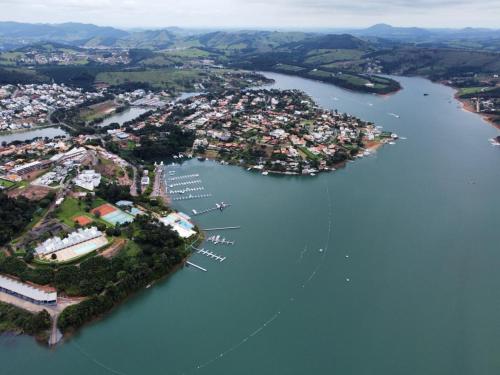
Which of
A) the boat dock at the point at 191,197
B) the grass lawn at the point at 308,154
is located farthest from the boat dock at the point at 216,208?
the grass lawn at the point at 308,154

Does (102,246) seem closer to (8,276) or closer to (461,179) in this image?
(8,276)

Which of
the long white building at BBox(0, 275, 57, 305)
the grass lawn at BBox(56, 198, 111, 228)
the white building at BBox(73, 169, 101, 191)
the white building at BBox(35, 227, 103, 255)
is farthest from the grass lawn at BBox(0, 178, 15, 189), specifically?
the long white building at BBox(0, 275, 57, 305)

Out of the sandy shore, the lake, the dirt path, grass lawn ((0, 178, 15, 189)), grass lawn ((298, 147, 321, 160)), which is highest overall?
the sandy shore

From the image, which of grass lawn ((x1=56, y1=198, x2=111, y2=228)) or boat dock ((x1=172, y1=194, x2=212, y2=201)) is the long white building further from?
boat dock ((x1=172, y1=194, x2=212, y2=201))

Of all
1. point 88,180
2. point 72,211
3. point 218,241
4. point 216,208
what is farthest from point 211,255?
point 88,180

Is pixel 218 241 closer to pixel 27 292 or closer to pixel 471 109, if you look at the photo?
pixel 27 292

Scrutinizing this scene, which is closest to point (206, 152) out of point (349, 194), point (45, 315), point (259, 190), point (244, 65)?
point (259, 190)
